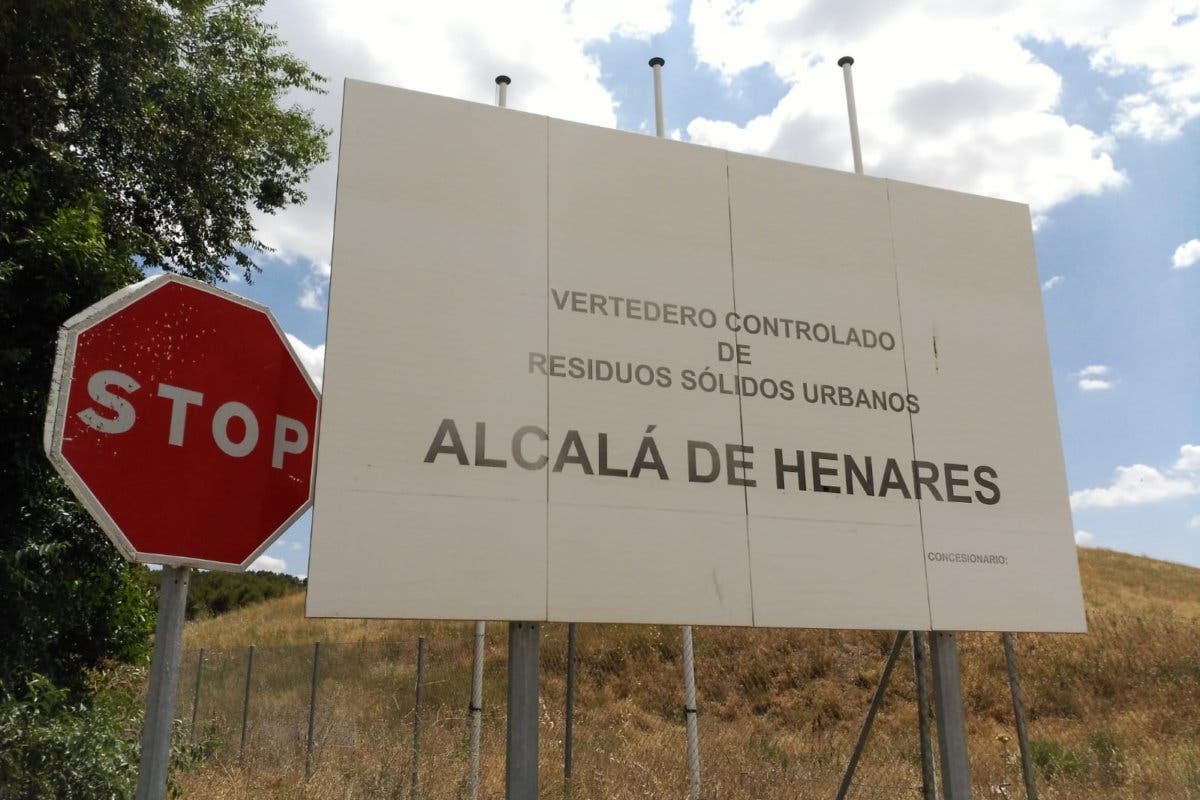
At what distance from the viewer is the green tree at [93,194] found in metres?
9.15

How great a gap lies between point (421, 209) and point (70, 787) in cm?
552

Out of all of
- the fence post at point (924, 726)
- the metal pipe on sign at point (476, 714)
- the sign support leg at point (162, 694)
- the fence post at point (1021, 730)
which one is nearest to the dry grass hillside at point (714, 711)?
the metal pipe on sign at point (476, 714)

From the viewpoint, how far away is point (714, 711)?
19.3 m

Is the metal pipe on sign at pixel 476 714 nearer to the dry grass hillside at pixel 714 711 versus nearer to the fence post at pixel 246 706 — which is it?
the dry grass hillside at pixel 714 711

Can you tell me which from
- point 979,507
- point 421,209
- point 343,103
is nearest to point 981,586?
point 979,507

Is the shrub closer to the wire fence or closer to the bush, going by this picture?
the wire fence

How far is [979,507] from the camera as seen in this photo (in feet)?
21.5

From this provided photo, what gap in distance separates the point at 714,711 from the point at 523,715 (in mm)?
14890

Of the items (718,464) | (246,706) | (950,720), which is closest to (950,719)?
(950,720)

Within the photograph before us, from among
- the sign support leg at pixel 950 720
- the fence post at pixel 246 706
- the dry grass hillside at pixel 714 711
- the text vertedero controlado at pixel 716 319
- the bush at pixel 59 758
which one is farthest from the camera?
the fence post at pixel 246 706

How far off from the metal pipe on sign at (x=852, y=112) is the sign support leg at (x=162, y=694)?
585 centimetres

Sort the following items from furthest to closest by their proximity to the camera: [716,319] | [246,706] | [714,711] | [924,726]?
[714,711], [246,706], [924,726], [716,319]

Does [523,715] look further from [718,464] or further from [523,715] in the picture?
[718,464]

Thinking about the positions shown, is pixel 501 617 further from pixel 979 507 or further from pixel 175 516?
pixel 979 507
